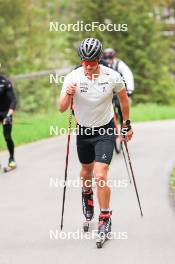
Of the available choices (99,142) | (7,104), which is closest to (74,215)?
(99,142)

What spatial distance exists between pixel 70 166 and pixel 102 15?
20.8m

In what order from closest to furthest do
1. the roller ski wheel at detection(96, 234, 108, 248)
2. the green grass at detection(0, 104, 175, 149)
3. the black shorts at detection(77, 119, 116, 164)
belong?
1. the roller ski wheel at detection(96, 234, 108, 248)
2. the black shorts at detection(77, 119, 116, 164)
3. the green grass at detection(0, 104, 175, 149)

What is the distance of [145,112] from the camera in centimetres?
2361

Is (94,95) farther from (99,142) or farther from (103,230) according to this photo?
(103,230)

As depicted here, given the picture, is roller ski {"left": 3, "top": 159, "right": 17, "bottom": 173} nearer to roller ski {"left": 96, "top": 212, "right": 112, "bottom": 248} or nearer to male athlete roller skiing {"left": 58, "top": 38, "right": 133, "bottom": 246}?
male athlete roller skiing {"left": 58, "top": 38, "right": 133, "bottom": 246}

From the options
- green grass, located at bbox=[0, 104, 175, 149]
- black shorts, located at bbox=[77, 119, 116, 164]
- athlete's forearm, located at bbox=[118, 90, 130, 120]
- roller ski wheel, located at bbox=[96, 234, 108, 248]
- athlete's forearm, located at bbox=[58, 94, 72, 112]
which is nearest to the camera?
roller ski wheel, located at bbox=[96, 234, 108, 248]

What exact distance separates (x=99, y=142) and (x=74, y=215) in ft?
5.01

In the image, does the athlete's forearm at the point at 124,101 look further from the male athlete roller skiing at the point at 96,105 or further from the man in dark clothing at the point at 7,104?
the man in dark clothing at the point at 7,104

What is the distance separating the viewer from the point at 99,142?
7.85 meters

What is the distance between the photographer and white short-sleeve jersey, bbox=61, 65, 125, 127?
759 cm

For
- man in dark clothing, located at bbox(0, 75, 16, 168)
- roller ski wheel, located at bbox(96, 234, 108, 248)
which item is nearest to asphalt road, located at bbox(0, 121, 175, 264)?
roller ski wheel, located at bbox(96, 234, 108, 248)

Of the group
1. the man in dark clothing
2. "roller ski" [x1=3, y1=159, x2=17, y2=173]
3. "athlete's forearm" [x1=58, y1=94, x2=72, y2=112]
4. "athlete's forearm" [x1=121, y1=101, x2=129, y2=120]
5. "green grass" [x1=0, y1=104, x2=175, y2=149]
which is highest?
"athlete's forearm" [x1=58, y1=94, x2=72, y2=112]

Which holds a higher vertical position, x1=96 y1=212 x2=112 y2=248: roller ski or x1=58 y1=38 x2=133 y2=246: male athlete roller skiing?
x1=58 y1=38 x2=133 y2=246: male athlete roller skiing

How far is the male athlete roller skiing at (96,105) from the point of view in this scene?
24.8ft
